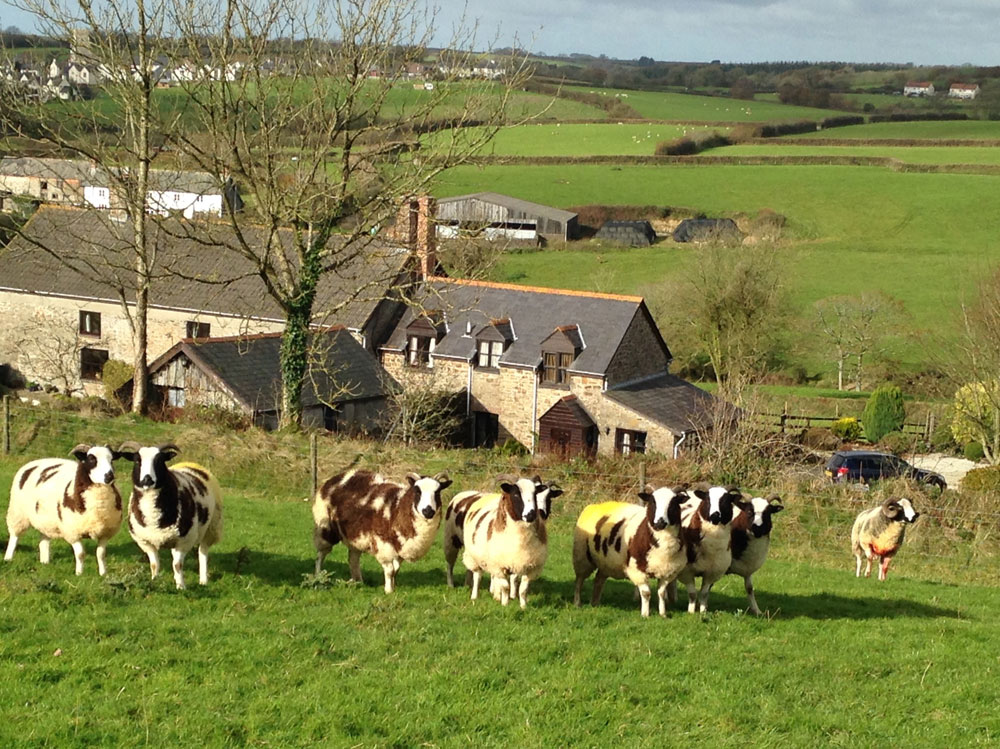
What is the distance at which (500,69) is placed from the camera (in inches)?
1120

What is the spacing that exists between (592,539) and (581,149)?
380 feet

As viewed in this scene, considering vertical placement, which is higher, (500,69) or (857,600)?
(500,69)

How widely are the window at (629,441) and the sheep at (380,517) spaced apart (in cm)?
3051

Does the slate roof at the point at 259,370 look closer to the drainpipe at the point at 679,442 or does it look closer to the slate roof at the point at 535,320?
the slate roof at the point at 535,320

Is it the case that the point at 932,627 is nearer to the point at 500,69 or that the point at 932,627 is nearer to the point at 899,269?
the point at 500,69

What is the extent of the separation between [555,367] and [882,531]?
27.6m

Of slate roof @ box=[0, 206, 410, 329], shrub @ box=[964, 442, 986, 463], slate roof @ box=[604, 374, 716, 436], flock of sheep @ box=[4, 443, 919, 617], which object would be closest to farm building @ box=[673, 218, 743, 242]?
shrub @ box=[964, 442, 986, 463]

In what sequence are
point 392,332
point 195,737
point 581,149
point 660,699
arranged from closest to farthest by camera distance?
point 195,737
point 660,699
point 392,332
point 581,149

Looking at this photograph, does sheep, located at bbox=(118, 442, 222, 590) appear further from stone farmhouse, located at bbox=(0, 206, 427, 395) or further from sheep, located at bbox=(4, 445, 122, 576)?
stone farmhouse, located at bbox=(0, 206, 427, 395)

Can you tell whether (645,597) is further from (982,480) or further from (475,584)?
(982,480)

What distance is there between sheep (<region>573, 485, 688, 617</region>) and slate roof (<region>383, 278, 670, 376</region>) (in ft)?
102

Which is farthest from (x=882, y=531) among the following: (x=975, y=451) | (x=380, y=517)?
(x=975, y=451)

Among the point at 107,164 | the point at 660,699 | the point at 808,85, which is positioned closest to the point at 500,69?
the point at 107,164

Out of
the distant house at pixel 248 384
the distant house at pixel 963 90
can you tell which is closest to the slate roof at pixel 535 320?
the distant house at pixel 248 384
